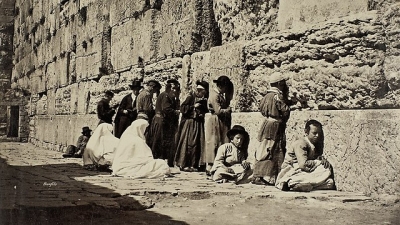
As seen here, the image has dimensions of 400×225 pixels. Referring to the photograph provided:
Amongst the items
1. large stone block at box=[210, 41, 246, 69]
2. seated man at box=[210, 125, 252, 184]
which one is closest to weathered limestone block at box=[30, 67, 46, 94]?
large stone block at box=[210, 41, 246, 69]

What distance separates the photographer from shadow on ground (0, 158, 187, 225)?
475cm

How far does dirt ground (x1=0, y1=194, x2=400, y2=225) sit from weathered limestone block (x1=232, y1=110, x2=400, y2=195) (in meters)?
0.33

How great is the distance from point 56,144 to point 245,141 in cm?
1008

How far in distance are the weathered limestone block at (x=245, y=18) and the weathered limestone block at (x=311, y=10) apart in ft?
0.99

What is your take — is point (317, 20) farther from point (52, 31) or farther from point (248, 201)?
point (52, 31)

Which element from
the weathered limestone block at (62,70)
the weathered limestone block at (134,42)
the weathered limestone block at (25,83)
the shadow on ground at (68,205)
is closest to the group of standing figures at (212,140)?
the weathered limestone block at (134,42)

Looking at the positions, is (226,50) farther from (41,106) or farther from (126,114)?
(41,106)

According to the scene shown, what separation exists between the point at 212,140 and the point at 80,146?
5.39 meters

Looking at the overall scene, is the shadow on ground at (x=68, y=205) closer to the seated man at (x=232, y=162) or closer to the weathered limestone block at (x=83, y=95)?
the seated man at (x=232, y=162)

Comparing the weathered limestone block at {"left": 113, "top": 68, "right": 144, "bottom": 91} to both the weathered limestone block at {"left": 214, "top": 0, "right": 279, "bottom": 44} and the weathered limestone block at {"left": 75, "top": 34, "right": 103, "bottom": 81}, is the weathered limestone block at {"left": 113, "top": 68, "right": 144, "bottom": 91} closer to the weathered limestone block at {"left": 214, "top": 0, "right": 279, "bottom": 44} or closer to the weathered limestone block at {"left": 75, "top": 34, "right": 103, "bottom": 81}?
the weathered limestone block at {"left": 75, "top": 34, "right": 103, "bottom": 81}

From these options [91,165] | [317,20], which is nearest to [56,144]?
[91,165]

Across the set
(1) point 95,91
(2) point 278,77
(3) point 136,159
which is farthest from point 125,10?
(2) point 278,77

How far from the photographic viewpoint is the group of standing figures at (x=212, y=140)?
6.33m

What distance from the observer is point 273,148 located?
22.8 feet
